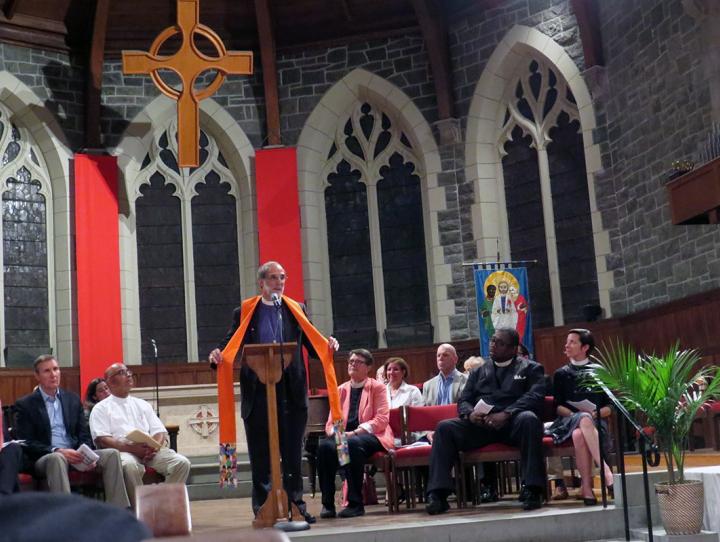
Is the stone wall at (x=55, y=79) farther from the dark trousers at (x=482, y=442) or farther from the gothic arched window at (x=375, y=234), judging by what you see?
the dark trousers at (x=482, y=442)

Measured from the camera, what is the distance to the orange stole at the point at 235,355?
5723 millimetres

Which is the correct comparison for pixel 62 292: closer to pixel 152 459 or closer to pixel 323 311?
pixel 323 311

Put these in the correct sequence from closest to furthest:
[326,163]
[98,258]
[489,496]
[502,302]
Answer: [489,496] < [502,302] < [98,258] < [326,163]

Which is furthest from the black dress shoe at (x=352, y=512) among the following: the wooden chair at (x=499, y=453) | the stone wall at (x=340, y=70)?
the stone wall at (x=340, y=70)

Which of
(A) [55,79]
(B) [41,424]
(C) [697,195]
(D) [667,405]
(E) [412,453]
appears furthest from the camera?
(A) [55,79]

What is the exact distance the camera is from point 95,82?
12.5 meters

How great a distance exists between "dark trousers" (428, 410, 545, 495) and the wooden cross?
5810 millimetres

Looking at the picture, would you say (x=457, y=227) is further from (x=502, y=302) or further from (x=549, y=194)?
(x=502, y=302)

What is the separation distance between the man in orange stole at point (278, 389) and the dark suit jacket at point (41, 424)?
117 centimetres

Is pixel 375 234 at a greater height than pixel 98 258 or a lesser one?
greater

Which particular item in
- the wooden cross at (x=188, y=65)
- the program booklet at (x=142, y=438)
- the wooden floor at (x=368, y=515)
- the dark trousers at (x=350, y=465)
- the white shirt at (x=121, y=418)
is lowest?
the wooden floor at (x=368, y=515)

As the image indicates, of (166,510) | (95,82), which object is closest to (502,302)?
(95,82)

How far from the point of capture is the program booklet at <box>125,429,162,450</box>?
6.15 metres

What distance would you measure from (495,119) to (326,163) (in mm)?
2245
